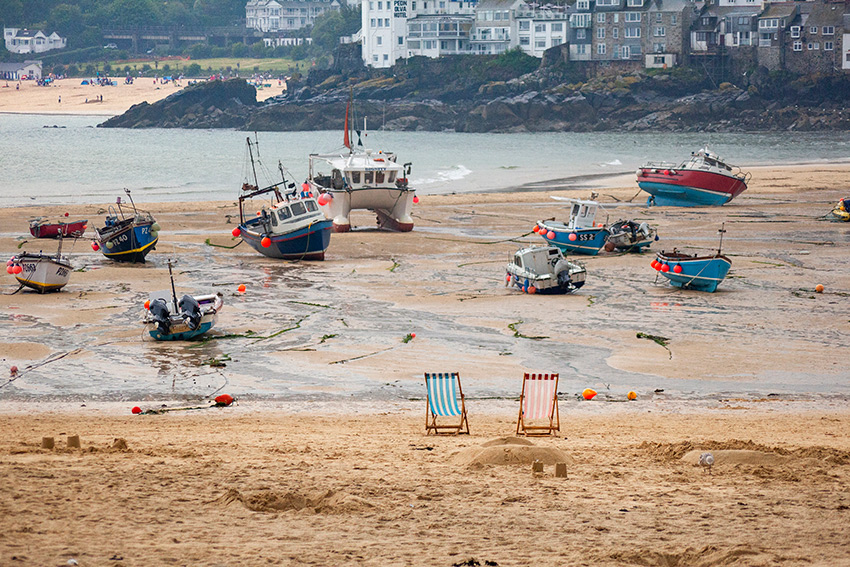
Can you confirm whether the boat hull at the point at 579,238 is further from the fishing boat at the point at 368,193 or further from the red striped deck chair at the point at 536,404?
the red striped deck chair at the point at 536,404

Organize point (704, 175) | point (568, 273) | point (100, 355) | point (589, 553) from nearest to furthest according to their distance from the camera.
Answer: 1. point (589, 553)
2. point (100, 355)
3. point (568, 273)
4. point (704, 175)

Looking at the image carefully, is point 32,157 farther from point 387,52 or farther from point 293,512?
point 293,512

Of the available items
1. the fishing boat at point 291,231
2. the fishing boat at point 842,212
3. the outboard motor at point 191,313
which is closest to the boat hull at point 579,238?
the fishing boat at point 291,231

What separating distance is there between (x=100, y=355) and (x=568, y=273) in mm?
10956

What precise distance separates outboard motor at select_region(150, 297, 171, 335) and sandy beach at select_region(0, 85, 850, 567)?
405mm

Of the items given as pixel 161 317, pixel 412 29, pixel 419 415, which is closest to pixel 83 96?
pixel 412 29

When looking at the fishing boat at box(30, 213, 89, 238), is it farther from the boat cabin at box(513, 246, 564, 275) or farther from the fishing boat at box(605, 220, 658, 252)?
the fishing boat at box(605, 220, 658, 252)

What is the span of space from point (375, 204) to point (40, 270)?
14.6m

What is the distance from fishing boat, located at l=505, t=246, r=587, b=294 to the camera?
24.2 meters

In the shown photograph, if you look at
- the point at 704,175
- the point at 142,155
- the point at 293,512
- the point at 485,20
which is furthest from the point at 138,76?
the point at 293,512

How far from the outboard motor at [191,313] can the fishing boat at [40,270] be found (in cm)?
597

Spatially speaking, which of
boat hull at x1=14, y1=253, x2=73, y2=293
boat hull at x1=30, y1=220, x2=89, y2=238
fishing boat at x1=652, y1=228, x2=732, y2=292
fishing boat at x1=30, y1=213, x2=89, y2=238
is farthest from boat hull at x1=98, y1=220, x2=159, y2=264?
fishing boat at x1=652, y1=228, x2=732, y2=292

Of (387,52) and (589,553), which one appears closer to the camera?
(589,553)

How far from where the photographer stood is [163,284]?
25953mm
